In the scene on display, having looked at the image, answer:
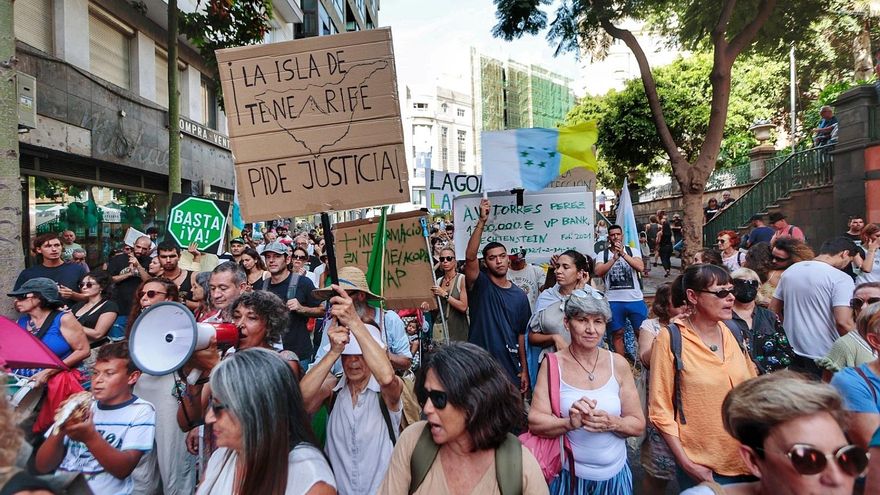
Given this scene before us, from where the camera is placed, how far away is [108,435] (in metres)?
2.62

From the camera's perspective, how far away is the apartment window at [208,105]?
18438mm

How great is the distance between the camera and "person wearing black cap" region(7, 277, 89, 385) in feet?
12.4

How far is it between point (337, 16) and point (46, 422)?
3119cm

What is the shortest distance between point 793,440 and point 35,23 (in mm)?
12581

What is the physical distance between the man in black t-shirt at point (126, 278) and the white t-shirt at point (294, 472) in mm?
3188

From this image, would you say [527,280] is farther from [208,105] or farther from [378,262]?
[208,105]

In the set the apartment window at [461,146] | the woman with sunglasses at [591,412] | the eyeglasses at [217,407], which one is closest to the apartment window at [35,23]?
the eyeglasses at [217,407]

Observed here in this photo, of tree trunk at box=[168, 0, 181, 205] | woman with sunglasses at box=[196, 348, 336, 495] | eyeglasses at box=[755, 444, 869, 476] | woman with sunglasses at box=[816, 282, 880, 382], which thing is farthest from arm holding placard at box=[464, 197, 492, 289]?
tree trunk at box=[168, 0, 181, 205]

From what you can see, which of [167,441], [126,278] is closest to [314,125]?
[167,441]

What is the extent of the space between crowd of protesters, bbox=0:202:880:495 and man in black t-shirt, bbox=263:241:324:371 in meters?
1.04

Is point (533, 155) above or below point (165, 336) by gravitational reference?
above

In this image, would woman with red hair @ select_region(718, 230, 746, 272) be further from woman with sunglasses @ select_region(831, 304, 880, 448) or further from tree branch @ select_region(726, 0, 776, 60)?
woman with sunglasses @ select_region(831, 304, 880, 448)

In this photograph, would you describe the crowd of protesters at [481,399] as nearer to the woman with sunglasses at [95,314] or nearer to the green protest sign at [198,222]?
the woman with sunglasses at [95,314]

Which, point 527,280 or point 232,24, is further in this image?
point 232,24
